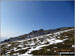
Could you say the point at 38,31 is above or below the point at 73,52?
above

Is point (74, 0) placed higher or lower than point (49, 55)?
higher

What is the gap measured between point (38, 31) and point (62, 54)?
10032 mm

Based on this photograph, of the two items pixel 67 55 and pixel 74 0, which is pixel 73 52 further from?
pixel 74 0

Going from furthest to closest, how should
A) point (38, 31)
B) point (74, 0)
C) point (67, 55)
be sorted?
point (38, 31)
point (74, 0)
point (67, 55)

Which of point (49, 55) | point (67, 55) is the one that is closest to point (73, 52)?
point (67, 55)

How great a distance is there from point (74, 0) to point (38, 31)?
9726 mm

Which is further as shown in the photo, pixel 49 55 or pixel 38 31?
pixel 38 31

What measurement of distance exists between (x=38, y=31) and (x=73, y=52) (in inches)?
399

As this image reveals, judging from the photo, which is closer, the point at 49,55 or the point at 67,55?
the point at 67,55

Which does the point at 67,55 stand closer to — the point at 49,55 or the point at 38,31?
the point at 49,55

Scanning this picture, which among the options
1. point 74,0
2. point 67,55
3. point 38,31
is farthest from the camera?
point 38,31

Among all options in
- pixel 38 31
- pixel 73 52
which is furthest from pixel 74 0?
pixel 38 31

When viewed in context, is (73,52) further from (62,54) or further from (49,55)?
(49,55)

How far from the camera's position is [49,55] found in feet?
16.3
